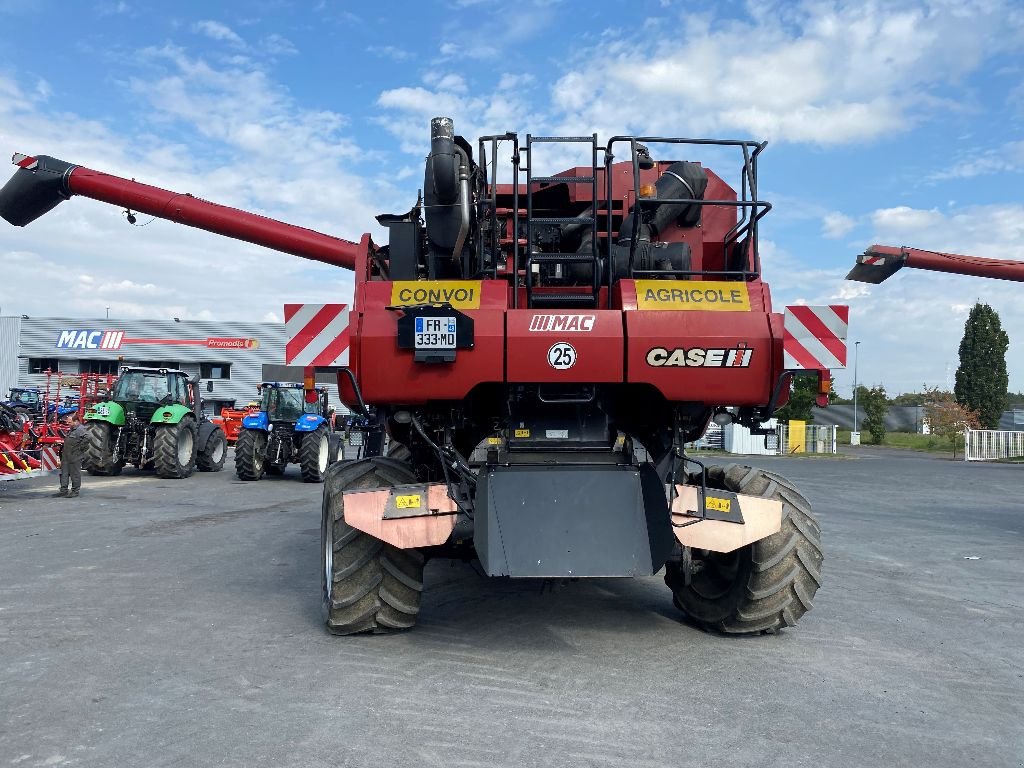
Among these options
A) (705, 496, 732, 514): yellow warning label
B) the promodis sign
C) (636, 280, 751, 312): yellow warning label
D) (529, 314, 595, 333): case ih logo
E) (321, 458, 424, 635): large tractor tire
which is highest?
the promodis sign

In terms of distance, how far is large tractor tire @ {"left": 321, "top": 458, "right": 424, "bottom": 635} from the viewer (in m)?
5.05

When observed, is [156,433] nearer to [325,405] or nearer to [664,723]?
[325,405]

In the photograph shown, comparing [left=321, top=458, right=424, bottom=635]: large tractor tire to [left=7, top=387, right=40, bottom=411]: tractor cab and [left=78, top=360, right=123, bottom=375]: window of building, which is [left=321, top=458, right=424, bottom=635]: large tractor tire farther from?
[left=78, top=360, right=123, bottom=375]: window of building

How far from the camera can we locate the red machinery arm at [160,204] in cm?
988

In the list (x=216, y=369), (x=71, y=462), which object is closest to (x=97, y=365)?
(x=216, y=369)

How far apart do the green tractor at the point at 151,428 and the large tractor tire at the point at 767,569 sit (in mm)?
14228

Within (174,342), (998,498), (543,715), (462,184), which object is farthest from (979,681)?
(174,342)

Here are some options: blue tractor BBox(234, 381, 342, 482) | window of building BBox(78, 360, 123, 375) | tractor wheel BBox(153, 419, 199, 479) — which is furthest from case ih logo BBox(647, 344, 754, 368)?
window of building BBox(78, 360, 123, 375)

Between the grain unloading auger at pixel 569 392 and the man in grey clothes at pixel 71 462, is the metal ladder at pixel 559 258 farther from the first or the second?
the man in grey clothes at pixel 71 462

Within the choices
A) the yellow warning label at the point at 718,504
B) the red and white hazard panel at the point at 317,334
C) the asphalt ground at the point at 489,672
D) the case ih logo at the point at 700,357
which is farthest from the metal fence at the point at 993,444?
the red and white hazard panel at the point at 317,334

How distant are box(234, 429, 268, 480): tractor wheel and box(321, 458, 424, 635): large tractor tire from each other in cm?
1240

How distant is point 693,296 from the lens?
4855mm

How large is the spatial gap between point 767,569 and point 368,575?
2434mm

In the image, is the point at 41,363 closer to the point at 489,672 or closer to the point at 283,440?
the point at 283,440
